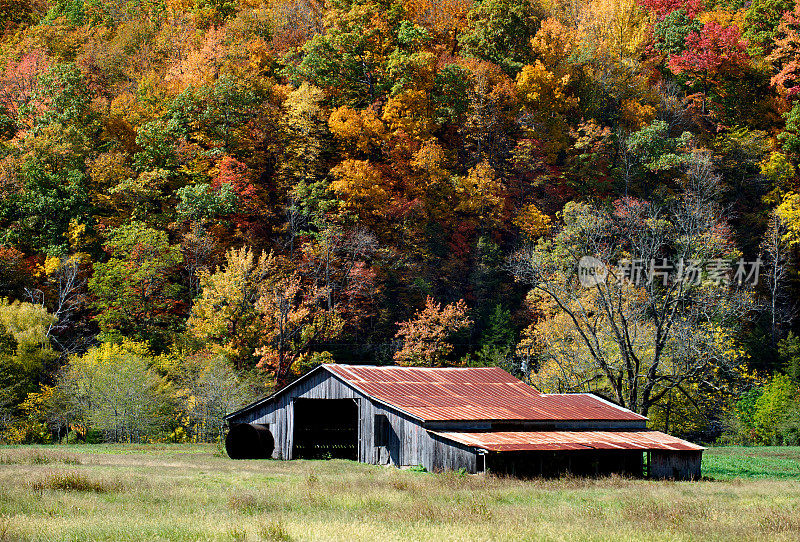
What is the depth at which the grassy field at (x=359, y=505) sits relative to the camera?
18516mm

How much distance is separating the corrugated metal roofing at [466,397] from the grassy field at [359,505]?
177 inches

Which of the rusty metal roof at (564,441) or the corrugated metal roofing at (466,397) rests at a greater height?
the corrugated metal roofing at (466,397)

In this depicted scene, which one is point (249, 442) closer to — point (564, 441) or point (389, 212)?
point (564, 441)

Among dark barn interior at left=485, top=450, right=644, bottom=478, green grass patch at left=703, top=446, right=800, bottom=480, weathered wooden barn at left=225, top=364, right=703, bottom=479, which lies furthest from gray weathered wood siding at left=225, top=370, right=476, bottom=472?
green grass patch at left=703, top=446, right=800, bottom=480

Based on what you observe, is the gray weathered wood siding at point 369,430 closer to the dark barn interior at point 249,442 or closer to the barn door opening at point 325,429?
the dark barn interior at point 249,442

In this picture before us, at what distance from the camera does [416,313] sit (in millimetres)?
63000

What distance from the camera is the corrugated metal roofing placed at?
37844mm

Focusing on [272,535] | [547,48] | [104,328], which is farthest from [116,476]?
[547,48]

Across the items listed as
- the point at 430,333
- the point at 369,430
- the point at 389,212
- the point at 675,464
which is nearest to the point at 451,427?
the point at 369,430

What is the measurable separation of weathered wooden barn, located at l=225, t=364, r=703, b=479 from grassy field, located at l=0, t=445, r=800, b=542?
1890mm

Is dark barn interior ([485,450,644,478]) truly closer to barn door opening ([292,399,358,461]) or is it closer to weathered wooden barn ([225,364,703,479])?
weathered wooden barn ([225,364,703,479])

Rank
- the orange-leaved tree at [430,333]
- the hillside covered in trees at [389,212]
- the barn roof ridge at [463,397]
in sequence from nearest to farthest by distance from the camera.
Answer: the barn roof ridge at [463,397], the hillside covered in trees at [389,212], the orange-leaved tree at [430,333]

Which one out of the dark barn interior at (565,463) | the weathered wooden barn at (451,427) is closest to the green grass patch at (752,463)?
the weathered wooden barn at (451,427)

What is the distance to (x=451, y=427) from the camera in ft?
118
